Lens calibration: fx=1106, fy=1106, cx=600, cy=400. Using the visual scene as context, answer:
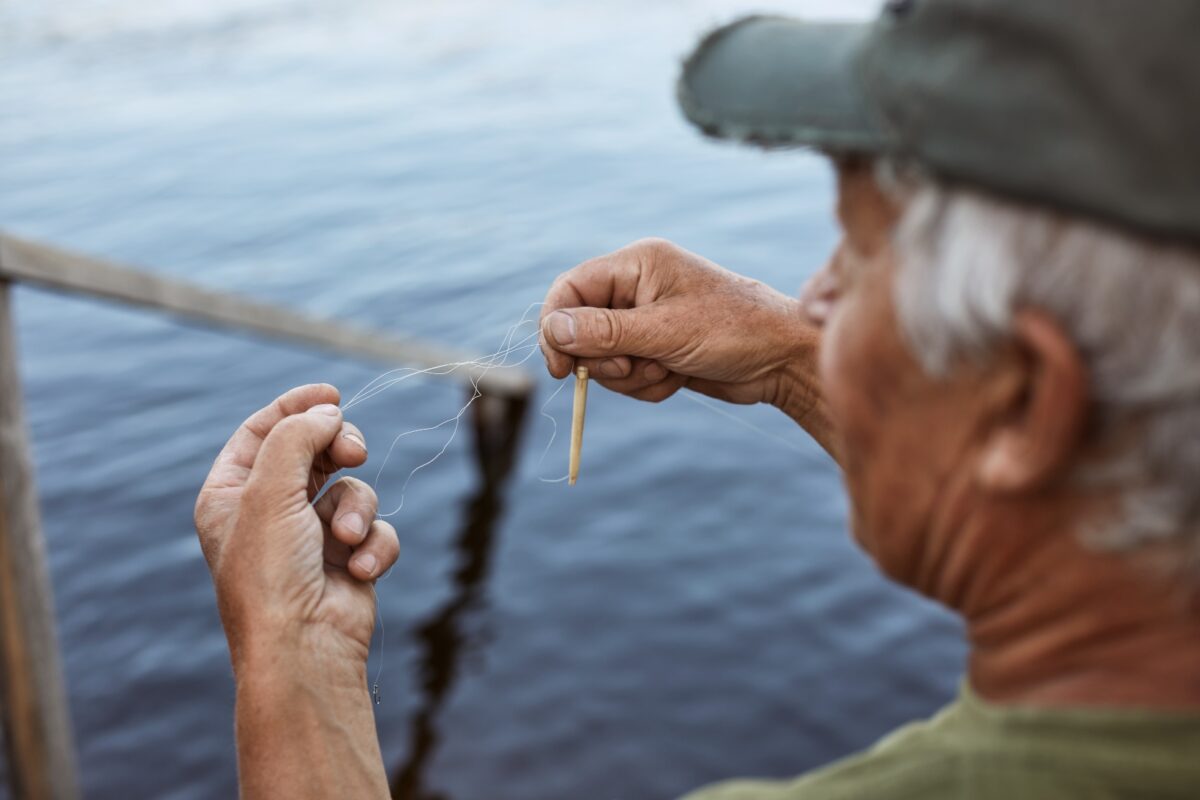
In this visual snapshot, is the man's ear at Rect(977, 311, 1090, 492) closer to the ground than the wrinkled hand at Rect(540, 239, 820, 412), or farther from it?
farther from it

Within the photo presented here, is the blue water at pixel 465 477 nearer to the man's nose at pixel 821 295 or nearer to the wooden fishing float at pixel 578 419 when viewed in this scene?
the man's nose at pixel 821 295

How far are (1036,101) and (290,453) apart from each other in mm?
1396

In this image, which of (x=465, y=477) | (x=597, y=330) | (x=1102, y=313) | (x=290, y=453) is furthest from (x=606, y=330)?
(x=465, y=477)

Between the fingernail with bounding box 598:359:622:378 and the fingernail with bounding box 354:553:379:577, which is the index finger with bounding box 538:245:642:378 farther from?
the fingernail with bounding box 354:553:379:577

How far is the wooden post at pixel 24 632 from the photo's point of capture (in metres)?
3.97

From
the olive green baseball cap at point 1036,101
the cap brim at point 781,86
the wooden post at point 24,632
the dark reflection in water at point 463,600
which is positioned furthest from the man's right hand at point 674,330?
the dark reflection in water at point 463,600

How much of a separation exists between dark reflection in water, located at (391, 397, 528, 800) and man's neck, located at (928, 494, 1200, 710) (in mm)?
4306

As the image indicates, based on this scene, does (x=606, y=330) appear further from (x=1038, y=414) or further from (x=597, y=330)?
(x=1038, y=414)

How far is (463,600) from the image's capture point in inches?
259

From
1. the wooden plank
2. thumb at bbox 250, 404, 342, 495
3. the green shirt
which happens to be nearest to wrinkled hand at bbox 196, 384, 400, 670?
thumb at bbox 250, 404, 342, 495

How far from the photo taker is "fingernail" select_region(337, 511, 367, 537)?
6.82 feet

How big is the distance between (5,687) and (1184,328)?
14.3 ft

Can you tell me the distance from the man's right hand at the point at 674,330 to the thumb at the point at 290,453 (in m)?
0.58

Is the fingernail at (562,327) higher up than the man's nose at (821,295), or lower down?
lower down
